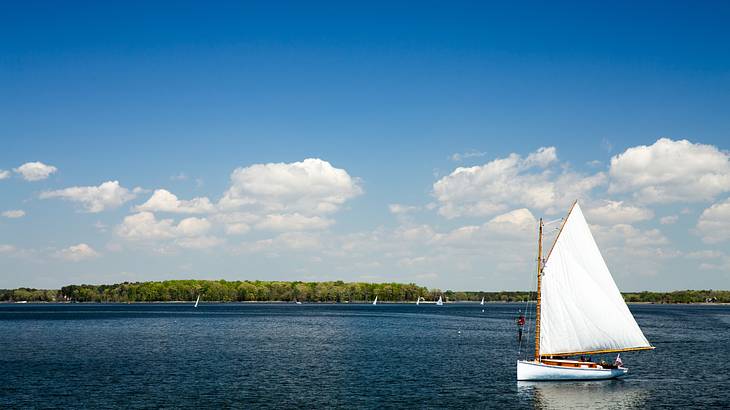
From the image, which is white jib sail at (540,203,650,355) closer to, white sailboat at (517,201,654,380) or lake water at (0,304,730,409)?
white sailboat at (517,201,654,380)

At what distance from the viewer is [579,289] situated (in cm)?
7506

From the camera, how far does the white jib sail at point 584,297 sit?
74.8 meters

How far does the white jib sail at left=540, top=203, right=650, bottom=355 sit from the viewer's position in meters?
74.8

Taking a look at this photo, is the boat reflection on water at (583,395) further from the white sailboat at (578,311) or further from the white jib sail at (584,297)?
the white jib sail at (584,297)

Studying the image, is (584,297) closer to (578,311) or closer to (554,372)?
(578,311)

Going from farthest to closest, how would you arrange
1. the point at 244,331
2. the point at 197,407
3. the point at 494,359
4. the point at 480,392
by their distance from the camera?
the point at 244,331 < the point at 494,359 < the point at 480,392 < the point at 197,407

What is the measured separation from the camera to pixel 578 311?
74.9 meters

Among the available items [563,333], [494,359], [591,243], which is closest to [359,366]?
[494,359]

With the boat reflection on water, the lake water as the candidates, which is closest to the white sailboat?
the boat reflection on water

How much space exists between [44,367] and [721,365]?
8782 cm

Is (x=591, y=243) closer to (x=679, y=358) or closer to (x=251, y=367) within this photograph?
(x=679, y=358)

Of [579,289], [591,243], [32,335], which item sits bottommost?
[32,335]

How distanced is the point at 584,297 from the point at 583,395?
11.0 meters

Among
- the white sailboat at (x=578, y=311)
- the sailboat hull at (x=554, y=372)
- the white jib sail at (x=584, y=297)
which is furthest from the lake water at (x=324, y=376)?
the white jib sail at (x=584, y=297)
